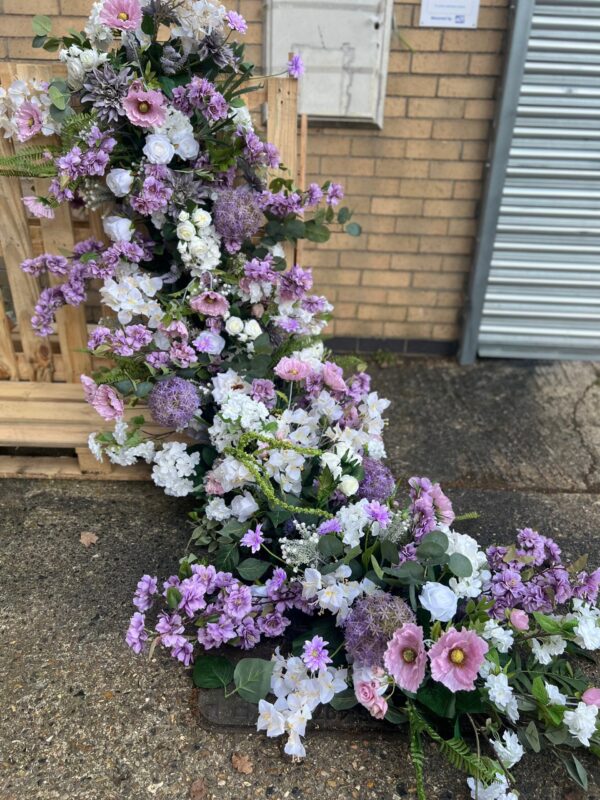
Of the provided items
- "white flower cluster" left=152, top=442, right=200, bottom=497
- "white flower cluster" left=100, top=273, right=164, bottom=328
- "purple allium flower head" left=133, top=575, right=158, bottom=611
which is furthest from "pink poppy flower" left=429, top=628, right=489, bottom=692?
"white flower cluster" left=100, top=273, right=164, bottom=328

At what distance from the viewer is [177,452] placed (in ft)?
7.35

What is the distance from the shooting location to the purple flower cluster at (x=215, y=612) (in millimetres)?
1727

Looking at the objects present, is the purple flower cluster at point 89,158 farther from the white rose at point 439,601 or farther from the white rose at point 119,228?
the white rose at point 439,601

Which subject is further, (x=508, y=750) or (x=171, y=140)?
(x=171, y=140)

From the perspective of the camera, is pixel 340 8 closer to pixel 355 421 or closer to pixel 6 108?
pixel 6 108

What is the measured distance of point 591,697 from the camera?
1.60 meters

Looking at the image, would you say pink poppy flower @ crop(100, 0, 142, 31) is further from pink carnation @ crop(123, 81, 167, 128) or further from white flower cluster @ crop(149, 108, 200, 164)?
white flower cluster @ crop(149, 108, 200, 164)

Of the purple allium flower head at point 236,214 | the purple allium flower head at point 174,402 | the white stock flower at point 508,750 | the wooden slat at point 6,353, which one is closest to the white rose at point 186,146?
the purple allium flower head at point 236,214

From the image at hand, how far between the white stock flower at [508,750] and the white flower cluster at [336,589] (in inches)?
17.5

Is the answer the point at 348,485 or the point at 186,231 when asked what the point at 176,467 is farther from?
the point at 186,231

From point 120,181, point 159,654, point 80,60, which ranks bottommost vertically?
point 159,654

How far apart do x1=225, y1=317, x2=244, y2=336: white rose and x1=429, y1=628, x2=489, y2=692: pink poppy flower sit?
1.18 metres

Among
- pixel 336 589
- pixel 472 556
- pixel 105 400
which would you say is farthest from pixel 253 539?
pixel 105 400

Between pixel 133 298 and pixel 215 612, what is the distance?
1026 millimetres
